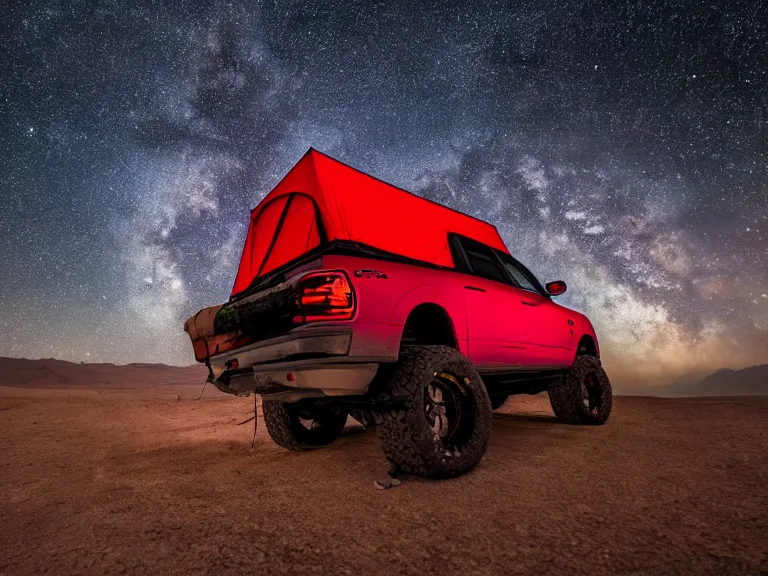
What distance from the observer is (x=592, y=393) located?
17.0 feet

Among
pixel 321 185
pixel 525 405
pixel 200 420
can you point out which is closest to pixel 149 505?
pixel 321 185

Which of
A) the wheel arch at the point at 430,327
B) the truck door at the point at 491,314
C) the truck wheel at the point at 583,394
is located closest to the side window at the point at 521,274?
the truck door at the point at 491,314

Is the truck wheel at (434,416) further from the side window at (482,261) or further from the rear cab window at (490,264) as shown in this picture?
the side window at (482,261)

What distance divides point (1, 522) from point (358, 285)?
2.24 m

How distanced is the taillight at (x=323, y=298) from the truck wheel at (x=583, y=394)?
12.3 feet

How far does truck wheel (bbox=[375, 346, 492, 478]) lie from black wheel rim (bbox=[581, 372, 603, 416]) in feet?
9.10

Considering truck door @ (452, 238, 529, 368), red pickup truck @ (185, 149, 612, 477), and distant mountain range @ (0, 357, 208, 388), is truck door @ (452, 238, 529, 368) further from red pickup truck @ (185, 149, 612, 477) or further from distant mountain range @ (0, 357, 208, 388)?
distant mountain range @ (0, 357, 208, 388)

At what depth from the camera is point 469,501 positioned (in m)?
2.09

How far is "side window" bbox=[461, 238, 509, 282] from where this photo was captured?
406 cm

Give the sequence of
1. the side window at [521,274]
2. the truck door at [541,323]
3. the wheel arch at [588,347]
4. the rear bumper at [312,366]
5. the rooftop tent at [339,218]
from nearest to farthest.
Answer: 1. the rear bumper at [312,366]
2. the rooftop tent at [339,218]
3. the truck door at [541,323]
4. the side window at [521,274]
5. the wheel arch at [588,347]

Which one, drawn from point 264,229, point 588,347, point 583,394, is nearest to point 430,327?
point 264,229

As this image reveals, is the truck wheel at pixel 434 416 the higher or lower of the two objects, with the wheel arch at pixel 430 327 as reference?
lower

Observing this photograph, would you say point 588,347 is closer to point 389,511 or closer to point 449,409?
point 449,409

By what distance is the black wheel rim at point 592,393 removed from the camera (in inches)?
192
